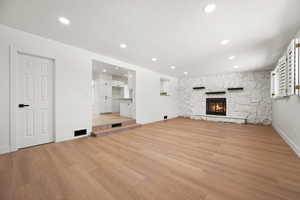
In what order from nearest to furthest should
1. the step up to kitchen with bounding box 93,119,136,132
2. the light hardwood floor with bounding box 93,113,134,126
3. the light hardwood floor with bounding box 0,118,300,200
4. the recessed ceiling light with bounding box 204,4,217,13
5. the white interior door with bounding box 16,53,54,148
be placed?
the light hardwood floor with bounding box 0,118,300,200 → the recessed ceiling light with bounding box 204,4,217,13 → the white interior door with bounding box 16,53,54,148 → the step up to kitchen with bounding box 93,119,136,132 → the light hardwood floor with bounding box 93,113,134,126

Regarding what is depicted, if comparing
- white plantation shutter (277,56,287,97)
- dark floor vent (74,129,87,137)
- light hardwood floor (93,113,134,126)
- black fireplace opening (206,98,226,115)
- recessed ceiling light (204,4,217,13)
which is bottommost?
dark floor vent (74,129,87,137)

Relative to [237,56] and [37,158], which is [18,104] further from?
[237,56]

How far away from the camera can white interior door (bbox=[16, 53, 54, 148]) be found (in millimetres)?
2363

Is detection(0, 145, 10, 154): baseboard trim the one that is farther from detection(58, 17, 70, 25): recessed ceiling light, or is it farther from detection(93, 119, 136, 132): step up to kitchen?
detection(58, 17, 70, 25): recessed ceiling light

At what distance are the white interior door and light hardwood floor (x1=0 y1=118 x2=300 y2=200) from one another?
31 centimetres

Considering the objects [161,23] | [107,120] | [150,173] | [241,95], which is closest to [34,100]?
[107,120]

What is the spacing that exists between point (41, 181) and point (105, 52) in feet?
10.5

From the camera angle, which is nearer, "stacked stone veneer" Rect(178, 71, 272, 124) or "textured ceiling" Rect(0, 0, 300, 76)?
"textured ceiling" Rect(0, 0, 300, 76)

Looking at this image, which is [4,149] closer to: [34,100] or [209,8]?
[34,100]

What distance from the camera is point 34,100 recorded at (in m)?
2.54

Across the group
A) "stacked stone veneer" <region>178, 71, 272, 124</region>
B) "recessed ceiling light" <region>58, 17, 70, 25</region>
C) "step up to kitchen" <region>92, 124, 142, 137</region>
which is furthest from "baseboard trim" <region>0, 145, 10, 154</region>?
"stacked stone veneer" <region>178, 71, 272, 124</region>

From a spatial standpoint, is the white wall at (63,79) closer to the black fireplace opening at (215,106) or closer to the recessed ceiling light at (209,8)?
the recessed ceiling light at (209,8)

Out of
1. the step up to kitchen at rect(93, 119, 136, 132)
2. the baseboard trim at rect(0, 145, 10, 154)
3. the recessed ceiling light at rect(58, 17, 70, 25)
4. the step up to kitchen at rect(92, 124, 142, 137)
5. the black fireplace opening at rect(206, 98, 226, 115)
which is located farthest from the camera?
Answer: the black fireplace opening at rect(206, 98, 226, 115)

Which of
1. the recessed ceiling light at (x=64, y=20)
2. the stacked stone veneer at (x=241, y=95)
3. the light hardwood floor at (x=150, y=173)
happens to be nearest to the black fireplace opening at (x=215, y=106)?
the stacked stone veneer at (x=241, y=95)
